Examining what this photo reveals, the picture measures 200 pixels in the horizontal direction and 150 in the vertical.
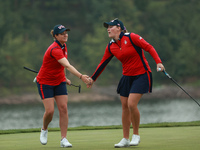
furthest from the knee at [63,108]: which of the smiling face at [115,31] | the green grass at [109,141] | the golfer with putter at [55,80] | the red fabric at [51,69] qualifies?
the smiling face at [115,31]

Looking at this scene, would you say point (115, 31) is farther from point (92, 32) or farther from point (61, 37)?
point (92, 32)

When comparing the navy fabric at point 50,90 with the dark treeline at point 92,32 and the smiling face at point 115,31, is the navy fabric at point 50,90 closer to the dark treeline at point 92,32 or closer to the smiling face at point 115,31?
the smiling face at point 115,31

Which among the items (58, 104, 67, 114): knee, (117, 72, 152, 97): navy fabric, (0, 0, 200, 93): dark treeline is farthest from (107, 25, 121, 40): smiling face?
(0, 0, 200, 93): dark treeline

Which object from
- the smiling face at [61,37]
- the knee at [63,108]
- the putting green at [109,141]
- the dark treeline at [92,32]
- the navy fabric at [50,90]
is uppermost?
the dark treeline at [92,32]

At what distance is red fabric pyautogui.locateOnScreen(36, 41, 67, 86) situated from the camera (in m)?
7.13

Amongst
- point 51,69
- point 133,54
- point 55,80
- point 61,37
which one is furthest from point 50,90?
point 133,54

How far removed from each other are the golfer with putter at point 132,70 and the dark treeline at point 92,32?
52596 millimetres

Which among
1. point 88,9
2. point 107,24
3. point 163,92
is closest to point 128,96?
point 107,24

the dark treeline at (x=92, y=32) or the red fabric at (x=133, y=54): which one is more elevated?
the dark treeline at (x=92, y=32)

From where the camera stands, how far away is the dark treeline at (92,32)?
63031mm

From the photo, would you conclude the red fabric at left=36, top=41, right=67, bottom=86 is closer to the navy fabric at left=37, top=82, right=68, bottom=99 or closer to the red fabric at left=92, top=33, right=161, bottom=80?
the navy fabric at left=37, top=82, right=68, bottom=99

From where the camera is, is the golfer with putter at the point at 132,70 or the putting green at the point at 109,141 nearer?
the putting green at the point at 109,141

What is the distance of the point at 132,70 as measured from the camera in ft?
22.8

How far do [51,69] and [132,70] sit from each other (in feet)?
3.74
